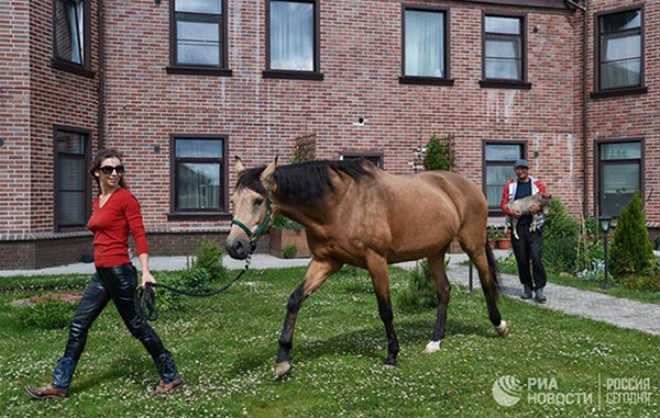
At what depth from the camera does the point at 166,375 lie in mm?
5047

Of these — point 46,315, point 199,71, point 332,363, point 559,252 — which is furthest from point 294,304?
point 199,71

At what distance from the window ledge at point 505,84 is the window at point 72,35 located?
10917mm

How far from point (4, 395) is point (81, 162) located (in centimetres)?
1112

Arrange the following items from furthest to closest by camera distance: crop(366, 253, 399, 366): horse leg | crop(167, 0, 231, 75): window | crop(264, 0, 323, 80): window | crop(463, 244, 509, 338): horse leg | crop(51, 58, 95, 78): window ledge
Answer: crop(264, 0, 323, 80): window, crop(167, 0, 231, 75): window, crop(51, 58, 95, 78): window ledge, crop(463, 244, 509, 338): horse leg, crop(366, 253, 399, 366): horse leg

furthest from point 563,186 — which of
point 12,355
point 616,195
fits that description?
point 12,355

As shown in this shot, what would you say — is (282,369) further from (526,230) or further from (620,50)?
(620,50)

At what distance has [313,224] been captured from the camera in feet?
18.2

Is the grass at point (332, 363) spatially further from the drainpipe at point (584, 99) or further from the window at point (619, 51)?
the window at point (619, 51)

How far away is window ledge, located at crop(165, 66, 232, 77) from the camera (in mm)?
→ 16031

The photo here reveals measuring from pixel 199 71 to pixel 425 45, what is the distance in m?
6.62

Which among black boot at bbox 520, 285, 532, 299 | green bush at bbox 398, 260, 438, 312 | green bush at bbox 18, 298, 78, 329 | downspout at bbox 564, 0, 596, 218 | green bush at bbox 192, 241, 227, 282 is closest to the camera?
green bush at bbox 18, 298, 78, 329

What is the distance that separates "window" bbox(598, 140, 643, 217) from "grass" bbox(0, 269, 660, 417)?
11281mm

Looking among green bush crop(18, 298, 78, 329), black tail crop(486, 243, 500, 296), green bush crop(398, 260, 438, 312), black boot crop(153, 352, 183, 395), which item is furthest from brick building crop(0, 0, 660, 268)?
black tail crop(486, 243, 500, 296)

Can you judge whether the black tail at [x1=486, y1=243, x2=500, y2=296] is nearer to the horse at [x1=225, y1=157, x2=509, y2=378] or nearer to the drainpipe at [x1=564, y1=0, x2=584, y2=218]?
the horse at [x1=225, y1=157, x2=509, y2=378]
